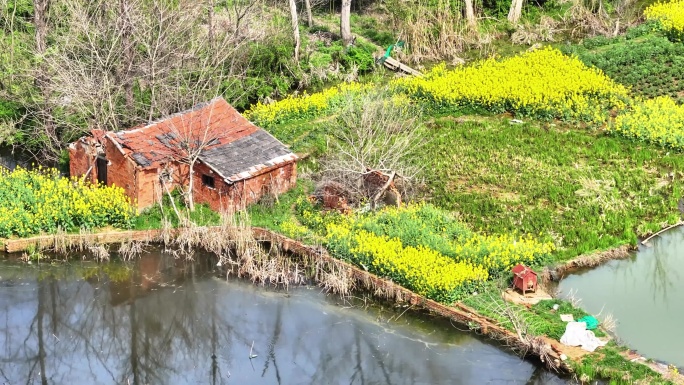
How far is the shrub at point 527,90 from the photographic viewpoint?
30.2 metres

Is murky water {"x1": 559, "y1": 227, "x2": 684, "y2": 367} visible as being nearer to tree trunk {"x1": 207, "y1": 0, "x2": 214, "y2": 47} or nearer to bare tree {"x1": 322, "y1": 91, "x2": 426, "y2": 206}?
bare tree {"x1": 322, "y1": 91, "x2": 426, "y2": 206}

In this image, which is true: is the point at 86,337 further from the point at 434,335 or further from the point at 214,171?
the point at 434,335

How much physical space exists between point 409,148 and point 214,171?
5.78 meters

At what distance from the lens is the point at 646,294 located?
72.1ft

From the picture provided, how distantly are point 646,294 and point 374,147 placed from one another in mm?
7645

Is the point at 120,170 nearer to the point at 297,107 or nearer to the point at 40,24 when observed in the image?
the point at 40,24

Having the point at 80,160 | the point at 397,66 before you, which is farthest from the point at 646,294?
the point at 397,66

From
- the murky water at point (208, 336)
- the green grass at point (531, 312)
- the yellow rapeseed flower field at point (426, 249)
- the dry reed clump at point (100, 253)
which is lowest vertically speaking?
the murky water at point (208, 336)

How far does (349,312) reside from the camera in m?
21.4

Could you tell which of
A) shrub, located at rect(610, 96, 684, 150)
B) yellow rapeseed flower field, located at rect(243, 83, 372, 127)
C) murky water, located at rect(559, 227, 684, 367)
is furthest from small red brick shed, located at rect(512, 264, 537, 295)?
yellow rapeseed flower field, located at rect(243, 83, 372, 127)

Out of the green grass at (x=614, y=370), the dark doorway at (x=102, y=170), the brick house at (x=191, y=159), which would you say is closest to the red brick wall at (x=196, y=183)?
the brick house at (x=191, y=159)

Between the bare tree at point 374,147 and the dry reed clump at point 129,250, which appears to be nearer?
the dry reed clump at point 129,250

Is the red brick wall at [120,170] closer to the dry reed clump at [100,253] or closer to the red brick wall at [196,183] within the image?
the red brick wall at [196,183]

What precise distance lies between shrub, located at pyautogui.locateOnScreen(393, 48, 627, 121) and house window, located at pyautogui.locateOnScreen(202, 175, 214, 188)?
8732 mm
